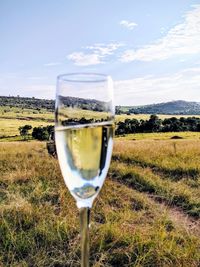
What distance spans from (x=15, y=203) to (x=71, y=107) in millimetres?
4032

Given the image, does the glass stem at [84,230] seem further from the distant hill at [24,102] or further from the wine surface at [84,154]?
the distant hill at [24,102]

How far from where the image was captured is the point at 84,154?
1.35 meters

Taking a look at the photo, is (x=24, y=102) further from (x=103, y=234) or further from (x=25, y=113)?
(x=103, y=234)

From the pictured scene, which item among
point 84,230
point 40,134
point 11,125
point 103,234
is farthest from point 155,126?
point 84,230

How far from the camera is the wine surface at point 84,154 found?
1.35 meters

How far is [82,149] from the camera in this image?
135 cm

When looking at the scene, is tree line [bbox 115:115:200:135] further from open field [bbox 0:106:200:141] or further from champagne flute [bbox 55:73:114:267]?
champagne flute [bbox 55:73:114:267]

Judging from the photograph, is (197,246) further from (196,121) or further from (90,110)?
(196,121)

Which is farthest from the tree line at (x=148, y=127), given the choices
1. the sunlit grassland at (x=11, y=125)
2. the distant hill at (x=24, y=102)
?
the distant hill at (x=24, y=102)

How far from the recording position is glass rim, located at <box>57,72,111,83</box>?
1420 mm

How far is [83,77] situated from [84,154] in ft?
0.87

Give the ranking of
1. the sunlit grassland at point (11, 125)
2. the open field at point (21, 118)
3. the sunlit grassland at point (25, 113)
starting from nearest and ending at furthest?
1. the sunlit grassland at point (11, 125)
2. the open field at point (21, 118)
3. the sunlit grassland at point (25, 113)

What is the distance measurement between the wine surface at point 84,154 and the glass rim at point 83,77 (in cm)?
15

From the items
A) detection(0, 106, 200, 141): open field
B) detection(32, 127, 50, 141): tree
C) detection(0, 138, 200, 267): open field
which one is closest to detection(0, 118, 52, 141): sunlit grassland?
detection(0, 106, 200, 141): open field
